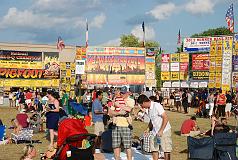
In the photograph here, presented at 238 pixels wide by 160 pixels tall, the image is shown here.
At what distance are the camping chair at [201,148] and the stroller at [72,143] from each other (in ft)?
14.6

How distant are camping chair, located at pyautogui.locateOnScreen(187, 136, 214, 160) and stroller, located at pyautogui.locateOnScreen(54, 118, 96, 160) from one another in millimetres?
4446

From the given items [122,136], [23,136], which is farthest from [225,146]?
[23,136]

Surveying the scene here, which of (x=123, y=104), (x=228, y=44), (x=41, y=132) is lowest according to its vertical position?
(x=41, y=132)

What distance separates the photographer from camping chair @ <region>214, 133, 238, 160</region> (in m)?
9.27

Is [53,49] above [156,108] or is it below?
above

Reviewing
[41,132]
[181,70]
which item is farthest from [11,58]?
[41,132]

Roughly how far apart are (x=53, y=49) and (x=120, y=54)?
1656cm

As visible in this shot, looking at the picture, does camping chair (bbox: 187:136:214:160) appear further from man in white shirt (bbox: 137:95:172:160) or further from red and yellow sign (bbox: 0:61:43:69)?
red and yellow sign (bbox: 0:61:43:69)

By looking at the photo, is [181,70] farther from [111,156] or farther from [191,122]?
[111,156]

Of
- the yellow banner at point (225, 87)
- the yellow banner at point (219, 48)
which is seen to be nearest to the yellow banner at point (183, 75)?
the yellow banner at point (219, 48)

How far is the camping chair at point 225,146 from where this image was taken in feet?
30.4

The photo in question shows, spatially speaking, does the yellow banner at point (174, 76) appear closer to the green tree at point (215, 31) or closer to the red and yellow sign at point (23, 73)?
→ the red and yellow sign at point (23, 73)

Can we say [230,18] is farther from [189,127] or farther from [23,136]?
[23,136]

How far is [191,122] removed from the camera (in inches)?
587
